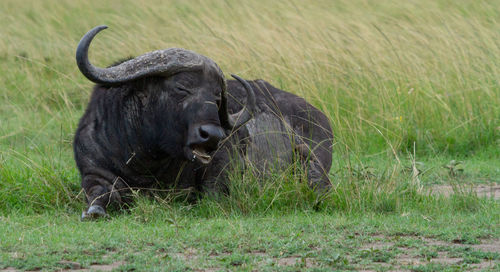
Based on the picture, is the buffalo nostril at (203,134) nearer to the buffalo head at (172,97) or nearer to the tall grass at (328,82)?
the buffalo head at (172,97)

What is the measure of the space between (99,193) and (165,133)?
29.6 inches

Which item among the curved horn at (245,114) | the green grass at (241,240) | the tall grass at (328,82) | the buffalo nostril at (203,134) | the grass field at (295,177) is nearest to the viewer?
the green grass at (241,240)

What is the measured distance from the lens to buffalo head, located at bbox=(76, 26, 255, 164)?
643 cm

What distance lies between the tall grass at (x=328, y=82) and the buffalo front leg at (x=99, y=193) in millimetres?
431

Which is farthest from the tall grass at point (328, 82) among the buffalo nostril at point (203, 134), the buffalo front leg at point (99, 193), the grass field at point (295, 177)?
the buffalo nostril at point (203, 134)

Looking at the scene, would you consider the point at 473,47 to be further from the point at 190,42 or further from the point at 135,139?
the point at 135,139

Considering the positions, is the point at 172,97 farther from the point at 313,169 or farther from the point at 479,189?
the point at 479,189

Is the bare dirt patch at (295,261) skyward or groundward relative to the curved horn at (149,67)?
groundward

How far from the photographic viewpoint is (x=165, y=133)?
6.61 m

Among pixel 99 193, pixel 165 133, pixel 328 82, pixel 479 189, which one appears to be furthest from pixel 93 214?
pixel 328 82

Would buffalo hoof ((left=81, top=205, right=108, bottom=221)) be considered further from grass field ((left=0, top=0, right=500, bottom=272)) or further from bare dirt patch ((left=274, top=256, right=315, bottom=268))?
bare dirt patch ((left=274, top=256, right=315, bottom=268))

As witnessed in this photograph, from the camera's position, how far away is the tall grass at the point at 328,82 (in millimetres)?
9016

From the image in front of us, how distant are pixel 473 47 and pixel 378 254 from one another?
734cm

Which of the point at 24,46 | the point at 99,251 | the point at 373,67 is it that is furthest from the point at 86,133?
the point at 24,46
